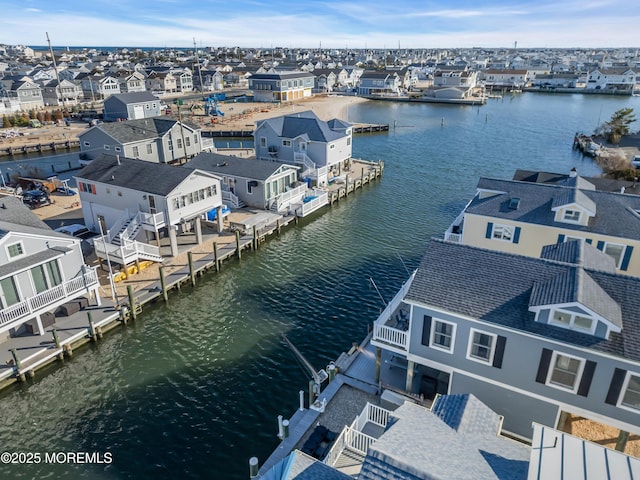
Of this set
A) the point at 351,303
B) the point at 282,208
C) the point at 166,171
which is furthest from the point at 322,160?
the point at 351,303

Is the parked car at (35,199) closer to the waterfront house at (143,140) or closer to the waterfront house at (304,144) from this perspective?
the waterfront house at (143,140)

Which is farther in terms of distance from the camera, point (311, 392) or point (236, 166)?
point (236, 166)

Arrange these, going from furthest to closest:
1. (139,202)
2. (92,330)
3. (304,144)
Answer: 1. (304,144)
2. (139,202)
3. (92,330)

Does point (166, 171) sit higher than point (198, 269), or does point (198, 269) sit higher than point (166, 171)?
point (166, 171)

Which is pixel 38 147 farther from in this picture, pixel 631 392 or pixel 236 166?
pixel 631 392

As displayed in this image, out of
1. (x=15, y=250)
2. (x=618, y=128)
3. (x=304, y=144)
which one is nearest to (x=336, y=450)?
(x=15, y=250)

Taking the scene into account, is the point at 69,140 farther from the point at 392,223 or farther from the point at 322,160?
the point at 392,223
